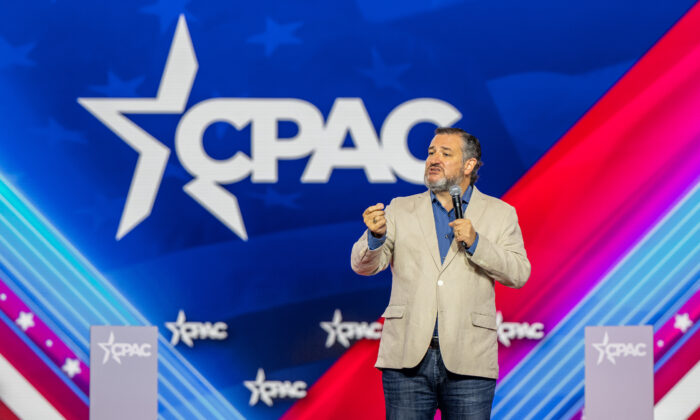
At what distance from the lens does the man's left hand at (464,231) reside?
7.66 feet

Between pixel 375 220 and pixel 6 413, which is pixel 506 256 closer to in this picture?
pixel 375 220

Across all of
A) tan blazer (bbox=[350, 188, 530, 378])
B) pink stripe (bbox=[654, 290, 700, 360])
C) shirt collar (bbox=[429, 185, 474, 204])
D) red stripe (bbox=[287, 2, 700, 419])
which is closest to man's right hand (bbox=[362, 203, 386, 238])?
tan blazer (bbox=[350, 188, 530, 378])

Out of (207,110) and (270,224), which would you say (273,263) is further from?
(207,110)

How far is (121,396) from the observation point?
145 inches

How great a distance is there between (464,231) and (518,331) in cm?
150

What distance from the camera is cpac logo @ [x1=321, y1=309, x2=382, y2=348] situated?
3670mm

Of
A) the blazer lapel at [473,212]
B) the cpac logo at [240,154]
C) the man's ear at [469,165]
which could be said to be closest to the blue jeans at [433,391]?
the blazer lapel at [473,212]

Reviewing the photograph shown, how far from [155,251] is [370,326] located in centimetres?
113

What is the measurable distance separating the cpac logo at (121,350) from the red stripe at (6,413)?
540mm

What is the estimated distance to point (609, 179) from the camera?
364cm

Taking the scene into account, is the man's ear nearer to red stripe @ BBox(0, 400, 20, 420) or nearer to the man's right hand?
the man's right hand

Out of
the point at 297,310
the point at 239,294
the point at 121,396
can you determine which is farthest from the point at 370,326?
the point at 121,396

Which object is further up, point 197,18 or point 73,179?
point 197,18

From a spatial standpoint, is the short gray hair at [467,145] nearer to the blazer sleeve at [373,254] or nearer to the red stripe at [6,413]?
the blazer sleeve at [373,254]
